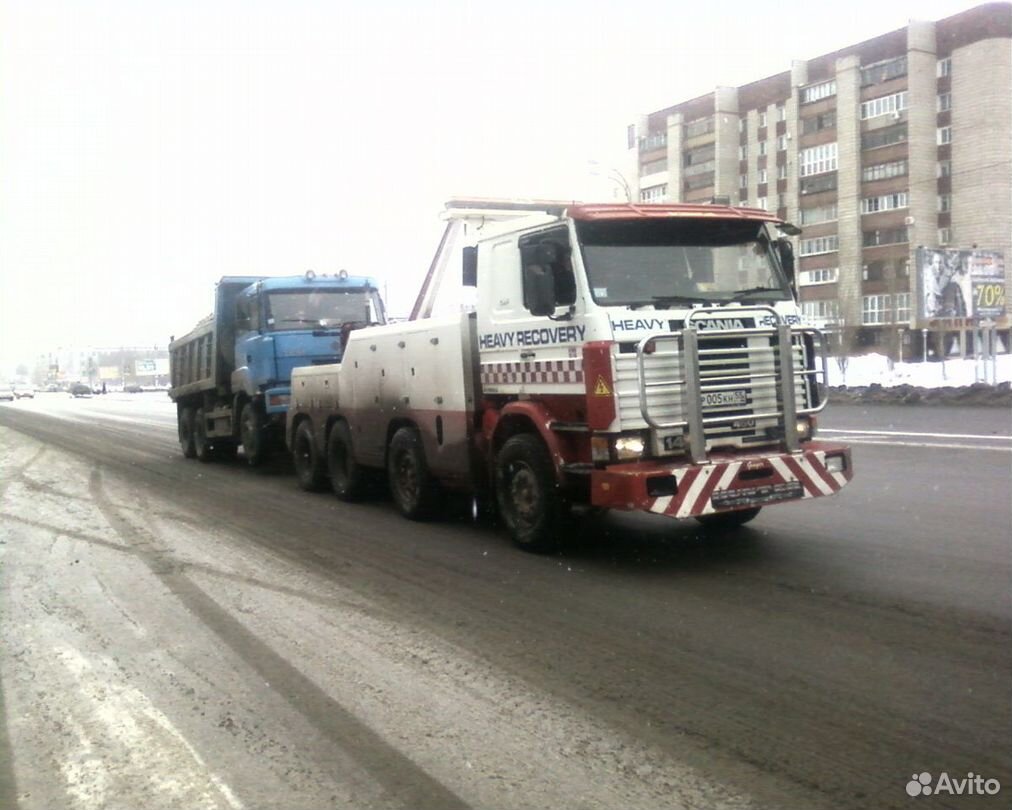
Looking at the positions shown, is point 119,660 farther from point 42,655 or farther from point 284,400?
point 284,400

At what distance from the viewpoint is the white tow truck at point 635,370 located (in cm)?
767

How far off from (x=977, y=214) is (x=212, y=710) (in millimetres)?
62260

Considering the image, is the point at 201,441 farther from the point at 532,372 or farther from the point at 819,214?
the point at 819,214

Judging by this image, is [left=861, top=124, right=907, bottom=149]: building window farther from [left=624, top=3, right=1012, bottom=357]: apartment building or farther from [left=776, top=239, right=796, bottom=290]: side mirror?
[left=776, top=239, right=796, bottom=290]: side mirror

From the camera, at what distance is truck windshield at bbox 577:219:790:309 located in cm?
796

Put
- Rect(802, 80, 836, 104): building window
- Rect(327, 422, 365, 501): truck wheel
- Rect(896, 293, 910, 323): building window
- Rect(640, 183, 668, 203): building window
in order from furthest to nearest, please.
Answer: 1. Rect(640, 183, 668, 203): building window
2. Rect(802, 80, 836, 104): building window
3. Rect(896, 293, 910, 323): building window
4. Rect(327, 422, 365, 501): truck wheel

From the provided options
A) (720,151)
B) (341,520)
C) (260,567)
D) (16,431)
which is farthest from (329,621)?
(720,151)

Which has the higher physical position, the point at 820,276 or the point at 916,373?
the point at 820,276

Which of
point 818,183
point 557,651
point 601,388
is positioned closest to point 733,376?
point 601,388

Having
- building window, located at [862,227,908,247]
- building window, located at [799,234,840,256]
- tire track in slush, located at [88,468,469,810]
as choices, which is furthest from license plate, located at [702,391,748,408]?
building window, located at [799,234,840,256]

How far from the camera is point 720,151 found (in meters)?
72.6

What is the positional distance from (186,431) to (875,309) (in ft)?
178

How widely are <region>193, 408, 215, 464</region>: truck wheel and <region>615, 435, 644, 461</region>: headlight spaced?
12.4 metres

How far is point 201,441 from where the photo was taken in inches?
742
